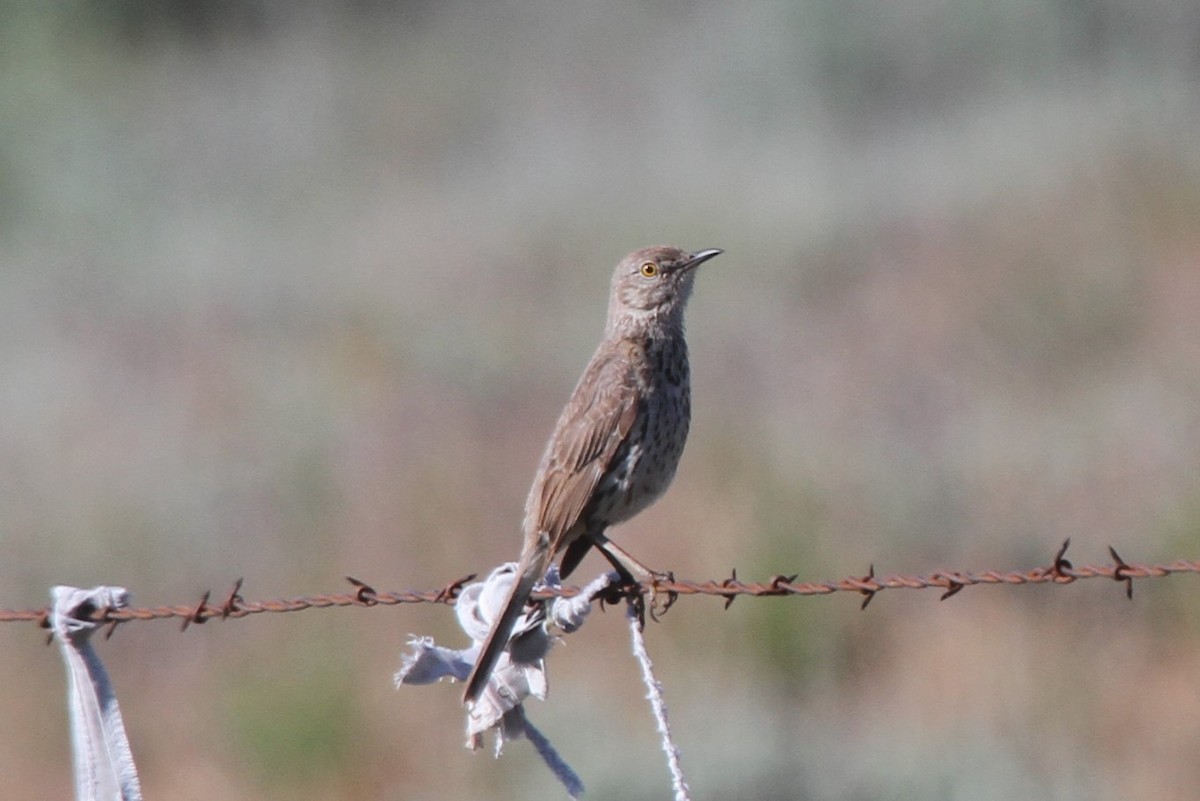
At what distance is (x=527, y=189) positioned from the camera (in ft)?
74.0

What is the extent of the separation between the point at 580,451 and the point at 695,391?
9.18 m

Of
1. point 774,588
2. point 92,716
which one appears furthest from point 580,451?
point 92,716

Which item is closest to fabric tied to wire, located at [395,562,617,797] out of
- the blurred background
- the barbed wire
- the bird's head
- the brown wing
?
the barbed wire

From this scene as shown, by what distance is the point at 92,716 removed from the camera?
5.36 metres

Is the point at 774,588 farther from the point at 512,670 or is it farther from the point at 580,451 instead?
the point at 580,451

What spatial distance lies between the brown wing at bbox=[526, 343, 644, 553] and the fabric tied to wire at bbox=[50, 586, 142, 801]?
194cm

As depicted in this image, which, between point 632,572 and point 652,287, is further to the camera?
point 652,287

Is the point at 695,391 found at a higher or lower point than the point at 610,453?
lower

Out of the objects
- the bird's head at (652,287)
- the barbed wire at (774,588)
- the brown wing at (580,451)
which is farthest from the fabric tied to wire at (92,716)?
the bird's head at (652,287)

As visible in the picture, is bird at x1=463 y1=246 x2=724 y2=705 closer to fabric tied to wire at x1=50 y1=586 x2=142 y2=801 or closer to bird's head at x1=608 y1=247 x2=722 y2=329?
bird's head at x1=608 y1=247 x2=722 y2=329

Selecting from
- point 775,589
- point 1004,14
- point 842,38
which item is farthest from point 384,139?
point 775,589

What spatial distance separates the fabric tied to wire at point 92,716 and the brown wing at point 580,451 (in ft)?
6.37

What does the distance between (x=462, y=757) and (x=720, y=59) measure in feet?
52.5

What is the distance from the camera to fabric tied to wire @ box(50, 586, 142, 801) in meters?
5.34
